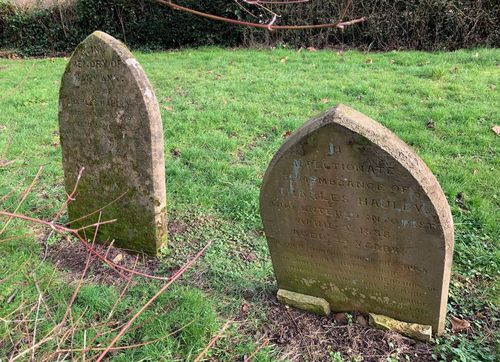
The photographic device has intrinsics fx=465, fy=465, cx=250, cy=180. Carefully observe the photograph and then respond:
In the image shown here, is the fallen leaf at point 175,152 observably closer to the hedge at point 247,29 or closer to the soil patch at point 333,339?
the soil patch at point 333,339

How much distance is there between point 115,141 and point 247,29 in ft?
27.0

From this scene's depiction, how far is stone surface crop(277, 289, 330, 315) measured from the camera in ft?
9.88

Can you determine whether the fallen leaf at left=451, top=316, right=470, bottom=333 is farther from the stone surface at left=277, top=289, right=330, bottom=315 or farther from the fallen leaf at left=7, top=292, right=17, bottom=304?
the fallen leaf at left=7, top=292, right=17, bottom=304

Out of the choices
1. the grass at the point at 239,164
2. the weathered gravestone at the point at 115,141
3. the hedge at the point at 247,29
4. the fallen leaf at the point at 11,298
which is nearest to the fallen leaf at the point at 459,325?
the grass at the point at 239,164

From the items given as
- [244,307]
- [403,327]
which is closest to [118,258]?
[244,307]

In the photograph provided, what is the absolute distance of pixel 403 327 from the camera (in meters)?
2.81

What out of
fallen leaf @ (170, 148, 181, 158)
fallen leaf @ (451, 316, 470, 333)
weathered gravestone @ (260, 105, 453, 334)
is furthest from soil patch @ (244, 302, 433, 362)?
fallen leaf @ (170, 148, 181, 158)

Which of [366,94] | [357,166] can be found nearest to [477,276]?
[357,166]

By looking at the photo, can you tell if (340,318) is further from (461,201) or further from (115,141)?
(115,141)

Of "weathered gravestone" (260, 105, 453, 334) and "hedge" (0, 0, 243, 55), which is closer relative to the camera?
"weathered gravestone" (260, 105, 453, 334)

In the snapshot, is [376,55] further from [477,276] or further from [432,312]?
[432,312]

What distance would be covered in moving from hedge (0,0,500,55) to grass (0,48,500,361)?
3.26ft

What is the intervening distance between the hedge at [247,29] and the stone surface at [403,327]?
7323mm

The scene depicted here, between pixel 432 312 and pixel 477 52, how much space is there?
718cm
